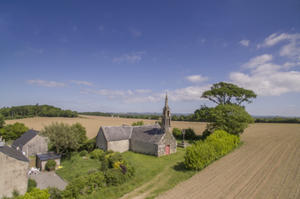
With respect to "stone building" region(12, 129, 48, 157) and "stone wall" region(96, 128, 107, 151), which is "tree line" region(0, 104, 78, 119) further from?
"stone wall" region(96, 128, 107, 151)

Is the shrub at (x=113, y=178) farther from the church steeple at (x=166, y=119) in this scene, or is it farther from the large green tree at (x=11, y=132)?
the large green tree at (x=11, y=132)

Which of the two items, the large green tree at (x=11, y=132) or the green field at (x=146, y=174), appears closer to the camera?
the green field at (x=146, y=174)

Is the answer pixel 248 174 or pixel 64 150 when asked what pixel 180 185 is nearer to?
pixel 248 174

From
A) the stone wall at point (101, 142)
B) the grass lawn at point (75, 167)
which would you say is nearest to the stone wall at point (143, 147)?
the stone wall at point (101, 142)

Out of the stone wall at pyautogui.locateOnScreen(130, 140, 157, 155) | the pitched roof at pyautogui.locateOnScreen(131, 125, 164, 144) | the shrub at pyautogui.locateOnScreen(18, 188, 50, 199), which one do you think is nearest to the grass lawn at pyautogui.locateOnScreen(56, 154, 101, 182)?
the shrub at pyautogui.locateOnScreen(18, 188, 50, 199)

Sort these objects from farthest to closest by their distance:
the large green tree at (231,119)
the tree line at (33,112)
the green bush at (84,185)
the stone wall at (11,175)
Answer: the tree line at (33,112) → the large green tree at (231,119) → the stone wall at (11,175) → the green bush at (84,185)

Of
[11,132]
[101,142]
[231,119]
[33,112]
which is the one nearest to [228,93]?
[231,119]
